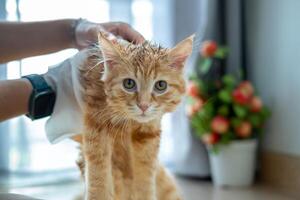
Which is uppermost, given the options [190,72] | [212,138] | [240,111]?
[190,72]

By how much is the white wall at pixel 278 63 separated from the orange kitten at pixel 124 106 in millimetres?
1180

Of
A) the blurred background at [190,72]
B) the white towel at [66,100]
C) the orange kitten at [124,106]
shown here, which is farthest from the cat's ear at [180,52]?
the blurred background at [190,72]

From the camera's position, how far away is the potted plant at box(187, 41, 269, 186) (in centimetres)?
169

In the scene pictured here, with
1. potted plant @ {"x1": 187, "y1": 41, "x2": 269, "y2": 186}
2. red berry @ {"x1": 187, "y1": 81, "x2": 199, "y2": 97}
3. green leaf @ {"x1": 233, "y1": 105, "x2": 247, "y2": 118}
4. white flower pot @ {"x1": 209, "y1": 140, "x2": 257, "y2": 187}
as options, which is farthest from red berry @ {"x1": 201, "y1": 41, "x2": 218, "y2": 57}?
white flower pot @ {"x1": 209, "y1": 140, "x2": 257, "y2": 187}

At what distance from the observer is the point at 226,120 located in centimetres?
170

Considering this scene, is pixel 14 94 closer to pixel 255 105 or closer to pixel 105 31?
pixel 105 31

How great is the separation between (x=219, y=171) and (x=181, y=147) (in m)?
0.22

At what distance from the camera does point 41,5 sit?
1.58m

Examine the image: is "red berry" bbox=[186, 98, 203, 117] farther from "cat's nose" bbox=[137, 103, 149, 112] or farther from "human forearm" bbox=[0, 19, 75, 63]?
"cat's nose" bbox=[137, 103, 149, 112]

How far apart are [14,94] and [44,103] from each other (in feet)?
0.14

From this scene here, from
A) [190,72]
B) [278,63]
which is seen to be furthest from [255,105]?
[190,72]

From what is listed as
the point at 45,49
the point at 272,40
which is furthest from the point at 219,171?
the point at 45,49

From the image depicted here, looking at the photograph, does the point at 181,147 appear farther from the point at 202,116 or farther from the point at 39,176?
the point at 39,176

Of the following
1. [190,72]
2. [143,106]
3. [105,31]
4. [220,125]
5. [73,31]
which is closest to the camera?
[143,106]
